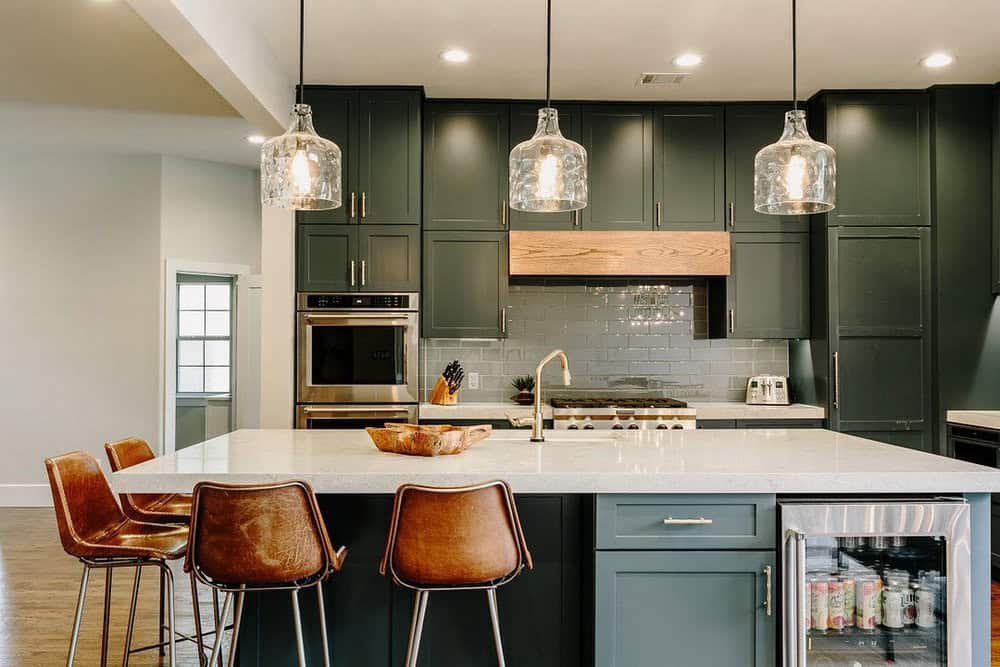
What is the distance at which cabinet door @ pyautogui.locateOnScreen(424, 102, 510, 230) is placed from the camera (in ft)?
15.7

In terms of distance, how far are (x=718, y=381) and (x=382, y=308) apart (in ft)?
7.46

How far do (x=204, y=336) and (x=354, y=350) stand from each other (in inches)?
108

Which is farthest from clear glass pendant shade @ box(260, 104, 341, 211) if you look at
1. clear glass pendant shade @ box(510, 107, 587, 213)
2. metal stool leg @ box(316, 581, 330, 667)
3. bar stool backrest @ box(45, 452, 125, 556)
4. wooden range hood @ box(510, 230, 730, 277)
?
wooden range hood @ box(510, 230, 730, 277)

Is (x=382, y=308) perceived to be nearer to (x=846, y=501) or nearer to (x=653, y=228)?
(x=653, y=228)

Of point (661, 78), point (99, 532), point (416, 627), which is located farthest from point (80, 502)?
point (661, 78)

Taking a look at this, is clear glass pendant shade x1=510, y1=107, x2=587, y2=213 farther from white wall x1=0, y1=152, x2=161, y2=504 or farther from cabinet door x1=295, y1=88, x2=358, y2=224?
white wall x1=0, y1=152, x2=161, y2=504

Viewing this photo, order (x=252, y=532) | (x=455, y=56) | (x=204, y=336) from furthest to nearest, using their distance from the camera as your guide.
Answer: (x=204, y=336) → (x=455, y=56) → (x=252, y=532)

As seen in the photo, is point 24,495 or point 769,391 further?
point 24,495

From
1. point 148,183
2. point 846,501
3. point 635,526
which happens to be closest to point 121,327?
point 148,183

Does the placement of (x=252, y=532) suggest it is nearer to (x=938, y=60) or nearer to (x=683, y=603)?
(x=683, y=603)

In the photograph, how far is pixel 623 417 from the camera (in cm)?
457

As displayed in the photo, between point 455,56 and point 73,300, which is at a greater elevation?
point 455,56

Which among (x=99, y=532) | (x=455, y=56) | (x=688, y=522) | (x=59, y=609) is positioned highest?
(x=455, y=56)

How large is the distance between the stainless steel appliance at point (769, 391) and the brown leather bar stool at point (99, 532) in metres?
3.55
